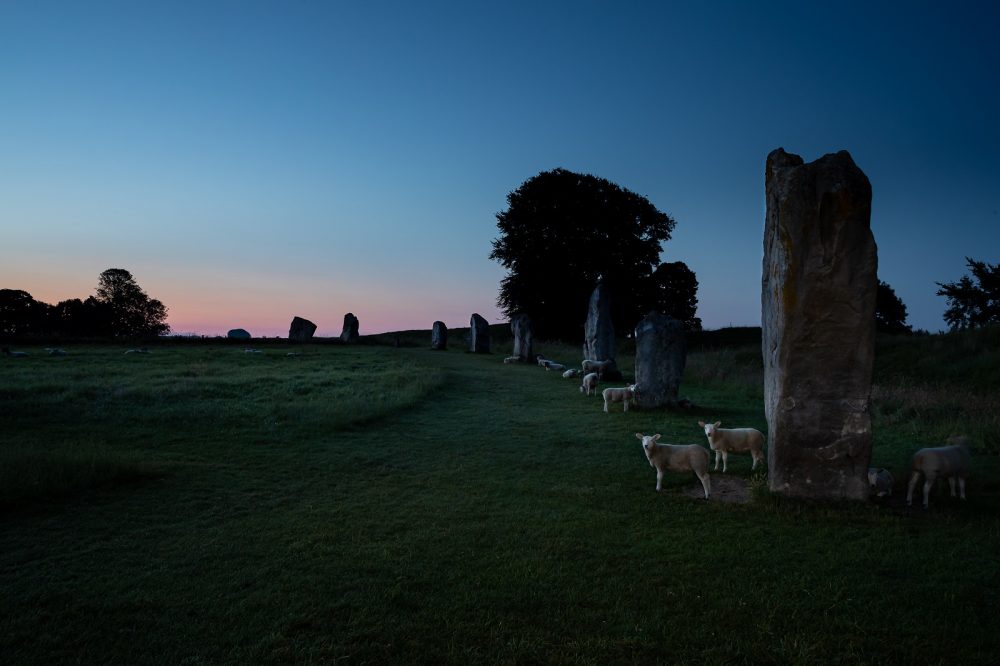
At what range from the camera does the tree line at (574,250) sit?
4244 cm

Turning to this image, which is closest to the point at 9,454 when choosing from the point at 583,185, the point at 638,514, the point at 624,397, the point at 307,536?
the point at 307,536

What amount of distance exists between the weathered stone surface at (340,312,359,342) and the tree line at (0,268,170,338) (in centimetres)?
1344

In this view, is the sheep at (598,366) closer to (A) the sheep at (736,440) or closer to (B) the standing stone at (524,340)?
(B) the standing stone at (524,340)

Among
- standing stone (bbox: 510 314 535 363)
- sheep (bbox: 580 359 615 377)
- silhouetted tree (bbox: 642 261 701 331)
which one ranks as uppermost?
silhouetted tree (bbox: 642 261 701 331)

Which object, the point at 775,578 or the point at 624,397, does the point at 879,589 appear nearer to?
the point at 775,578

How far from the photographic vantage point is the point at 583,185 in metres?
44.3

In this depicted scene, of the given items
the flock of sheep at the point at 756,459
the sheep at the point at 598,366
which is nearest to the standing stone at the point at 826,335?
the flock of sheep at the point at 756,459

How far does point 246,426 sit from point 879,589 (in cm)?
1249

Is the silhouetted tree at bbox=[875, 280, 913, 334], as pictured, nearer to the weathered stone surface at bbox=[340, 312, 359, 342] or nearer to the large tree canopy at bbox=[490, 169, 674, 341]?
the large tree canopy at bbox=[490, 169, 674, 341]

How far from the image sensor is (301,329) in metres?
45.8

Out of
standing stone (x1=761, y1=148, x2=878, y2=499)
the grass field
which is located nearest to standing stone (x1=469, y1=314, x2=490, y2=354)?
the grass field

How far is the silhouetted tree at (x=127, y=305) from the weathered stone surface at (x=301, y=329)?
1854 centimetres

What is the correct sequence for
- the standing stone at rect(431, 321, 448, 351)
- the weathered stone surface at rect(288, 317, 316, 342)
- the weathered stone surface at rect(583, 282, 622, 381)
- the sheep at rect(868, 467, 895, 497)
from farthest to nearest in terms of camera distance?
the weathered stone surface at rect(288, 317, 316, 342) < the standing stone at rect(431, 321, 448, 351) < the weathered stone surface at rect(583, 282, 622, 381) < the sheep at rect(868, 467, 895, 497)

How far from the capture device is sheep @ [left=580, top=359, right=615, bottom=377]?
23.8 meters
